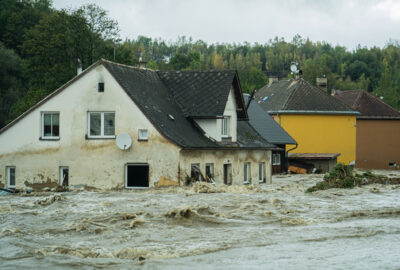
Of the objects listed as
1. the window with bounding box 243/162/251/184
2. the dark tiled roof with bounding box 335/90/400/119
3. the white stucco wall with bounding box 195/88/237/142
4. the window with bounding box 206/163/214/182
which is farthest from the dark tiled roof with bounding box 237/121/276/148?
the dark tiled roof with bounding box 335/90/400/119

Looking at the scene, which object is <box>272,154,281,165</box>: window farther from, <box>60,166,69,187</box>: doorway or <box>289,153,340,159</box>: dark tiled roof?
<box>60,166,69,187</box>: doorway

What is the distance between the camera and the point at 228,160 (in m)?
34.9

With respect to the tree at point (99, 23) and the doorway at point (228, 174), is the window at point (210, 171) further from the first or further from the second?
the tree at point (99, 23)

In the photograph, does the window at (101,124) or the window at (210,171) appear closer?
the window at (101,124)

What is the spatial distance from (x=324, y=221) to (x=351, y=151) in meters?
42.0

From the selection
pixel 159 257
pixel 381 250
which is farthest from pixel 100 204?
pixel 381 250

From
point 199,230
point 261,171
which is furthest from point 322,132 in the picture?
point 199,230

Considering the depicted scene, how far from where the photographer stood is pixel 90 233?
19.4 metres

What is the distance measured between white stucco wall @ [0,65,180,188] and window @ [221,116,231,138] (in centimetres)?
573

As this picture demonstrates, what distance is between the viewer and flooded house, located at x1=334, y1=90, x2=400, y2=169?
225 ft

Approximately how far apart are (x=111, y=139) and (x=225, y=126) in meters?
7.09

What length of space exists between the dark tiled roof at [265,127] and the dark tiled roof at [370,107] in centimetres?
1889

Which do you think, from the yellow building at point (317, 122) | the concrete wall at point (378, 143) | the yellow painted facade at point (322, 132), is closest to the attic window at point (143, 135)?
the yellow building at point (317, 122)

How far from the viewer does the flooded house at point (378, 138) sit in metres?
68.6
